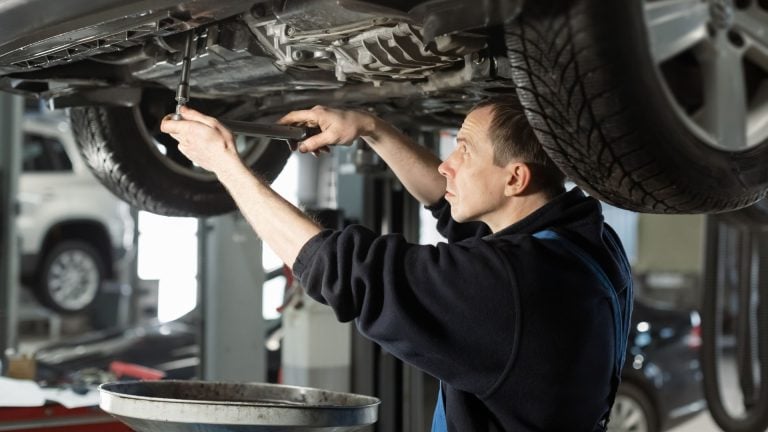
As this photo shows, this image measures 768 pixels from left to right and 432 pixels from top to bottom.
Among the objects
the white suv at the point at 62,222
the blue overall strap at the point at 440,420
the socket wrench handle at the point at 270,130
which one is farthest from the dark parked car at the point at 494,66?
the white suv at the point at 62,222

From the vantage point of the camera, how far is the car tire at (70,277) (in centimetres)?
824

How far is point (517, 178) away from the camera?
1796 mm

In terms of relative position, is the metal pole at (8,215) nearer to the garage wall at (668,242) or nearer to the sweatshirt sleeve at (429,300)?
the sweatshirt sleeve at (429,300)

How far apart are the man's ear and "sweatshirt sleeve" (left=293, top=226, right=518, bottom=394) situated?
222 mm

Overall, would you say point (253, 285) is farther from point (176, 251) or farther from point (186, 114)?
point (176, 251)

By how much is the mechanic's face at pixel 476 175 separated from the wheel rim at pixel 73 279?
7.06 m

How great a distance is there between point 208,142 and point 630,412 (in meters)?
3.41

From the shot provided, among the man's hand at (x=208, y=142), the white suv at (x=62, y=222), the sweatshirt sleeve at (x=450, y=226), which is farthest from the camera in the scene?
the white suv at (x=62, y=222)

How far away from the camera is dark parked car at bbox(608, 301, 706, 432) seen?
4.58 metres

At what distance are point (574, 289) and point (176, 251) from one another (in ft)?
19.8

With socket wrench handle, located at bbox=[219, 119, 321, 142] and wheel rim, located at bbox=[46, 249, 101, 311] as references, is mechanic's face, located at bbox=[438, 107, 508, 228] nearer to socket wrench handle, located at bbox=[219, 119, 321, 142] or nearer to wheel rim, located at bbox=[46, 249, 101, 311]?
socket wrench handle, located at bbox=[219, 119, 321, 142]

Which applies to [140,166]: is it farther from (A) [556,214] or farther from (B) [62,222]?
(B) [62,222]

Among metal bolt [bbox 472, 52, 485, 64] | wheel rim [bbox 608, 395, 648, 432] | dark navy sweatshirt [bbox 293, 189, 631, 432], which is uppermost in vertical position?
metal bolt [bbox 472, 52, 485, 64]

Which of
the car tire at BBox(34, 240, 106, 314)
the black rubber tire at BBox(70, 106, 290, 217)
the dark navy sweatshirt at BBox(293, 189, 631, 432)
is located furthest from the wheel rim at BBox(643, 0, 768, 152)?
the car tire at BBox(34, 240, 106, 314)
